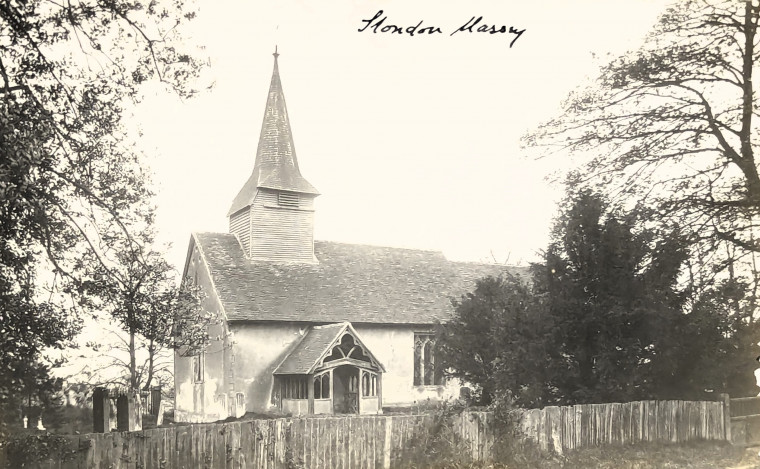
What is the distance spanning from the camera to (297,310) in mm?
29219

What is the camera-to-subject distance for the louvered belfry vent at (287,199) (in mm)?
32531

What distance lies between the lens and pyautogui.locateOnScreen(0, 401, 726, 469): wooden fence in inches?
439

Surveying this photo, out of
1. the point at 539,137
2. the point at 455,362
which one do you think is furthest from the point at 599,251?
the point at 455,362

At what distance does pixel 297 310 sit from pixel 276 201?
5.78 meters

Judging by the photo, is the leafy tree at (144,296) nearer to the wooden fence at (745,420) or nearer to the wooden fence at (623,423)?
the wooden fence at (623,423)

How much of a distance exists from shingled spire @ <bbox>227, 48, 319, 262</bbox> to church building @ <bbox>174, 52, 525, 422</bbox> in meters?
0.05

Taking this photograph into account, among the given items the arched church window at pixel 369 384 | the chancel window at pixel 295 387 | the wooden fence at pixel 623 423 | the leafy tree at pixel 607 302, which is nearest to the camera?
the wooden fence at pixel 623 423

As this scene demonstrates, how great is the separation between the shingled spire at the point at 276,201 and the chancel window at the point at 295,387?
6.22 metres

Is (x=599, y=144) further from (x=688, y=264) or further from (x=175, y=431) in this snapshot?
(x=175, y=431)

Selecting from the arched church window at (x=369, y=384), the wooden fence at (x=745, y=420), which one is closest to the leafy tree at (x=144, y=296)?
the wooden fence at (x=745, y=420)

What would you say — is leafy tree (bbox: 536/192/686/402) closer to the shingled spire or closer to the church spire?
the shingled spire

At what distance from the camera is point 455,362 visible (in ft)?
67.7

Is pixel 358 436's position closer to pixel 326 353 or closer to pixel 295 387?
pixel 326 353
